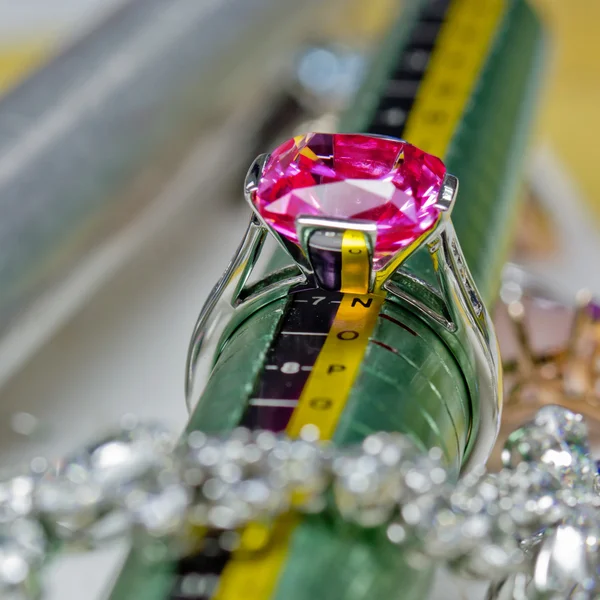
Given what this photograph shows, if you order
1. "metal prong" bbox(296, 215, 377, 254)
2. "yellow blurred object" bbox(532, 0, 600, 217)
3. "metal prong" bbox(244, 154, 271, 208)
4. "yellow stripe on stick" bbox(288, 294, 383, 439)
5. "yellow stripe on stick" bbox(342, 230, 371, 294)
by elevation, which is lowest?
"yellow blurred object" bbox(532, 0, 600, 217)

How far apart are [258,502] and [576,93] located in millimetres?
622

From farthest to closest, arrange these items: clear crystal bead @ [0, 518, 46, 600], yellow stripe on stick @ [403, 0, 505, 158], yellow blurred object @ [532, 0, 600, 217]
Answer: yellow blurred object @ [532, 0, 600, 217]
yellow stripe on stick @ [403, 0, 505, 158]
clear crystal bead @ [0, 518, 46, 600]

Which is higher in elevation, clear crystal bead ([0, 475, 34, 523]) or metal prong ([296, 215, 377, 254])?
metal prong ([296, 215, 377, 254])

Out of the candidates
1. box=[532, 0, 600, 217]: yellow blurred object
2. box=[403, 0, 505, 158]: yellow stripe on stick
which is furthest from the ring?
box=[532, 0, 600, 217]: yellow blurred object

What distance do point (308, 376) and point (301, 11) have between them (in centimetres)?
44

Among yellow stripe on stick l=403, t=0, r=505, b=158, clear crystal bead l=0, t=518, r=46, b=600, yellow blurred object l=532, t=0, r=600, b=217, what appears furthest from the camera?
yellow blurred object l=532, t=0, r=600, b=217

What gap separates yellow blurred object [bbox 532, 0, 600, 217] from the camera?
0.69m

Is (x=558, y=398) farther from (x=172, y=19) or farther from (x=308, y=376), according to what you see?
(x=172, y=19)

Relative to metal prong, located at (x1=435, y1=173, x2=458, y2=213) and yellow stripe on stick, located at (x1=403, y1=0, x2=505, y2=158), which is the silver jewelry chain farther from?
yellow stripe on stick, located at (x1=403, y1=0, x2=505, y2=158)

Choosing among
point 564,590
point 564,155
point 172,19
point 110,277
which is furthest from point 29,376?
point 564,155

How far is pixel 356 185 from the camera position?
0.85 feet

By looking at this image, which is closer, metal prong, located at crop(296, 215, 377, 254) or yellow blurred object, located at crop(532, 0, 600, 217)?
metal prong, located at crop(296, 215, 377, 254)

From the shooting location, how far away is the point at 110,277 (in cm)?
53

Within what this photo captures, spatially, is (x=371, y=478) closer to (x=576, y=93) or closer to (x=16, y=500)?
(x=16, y=500)
